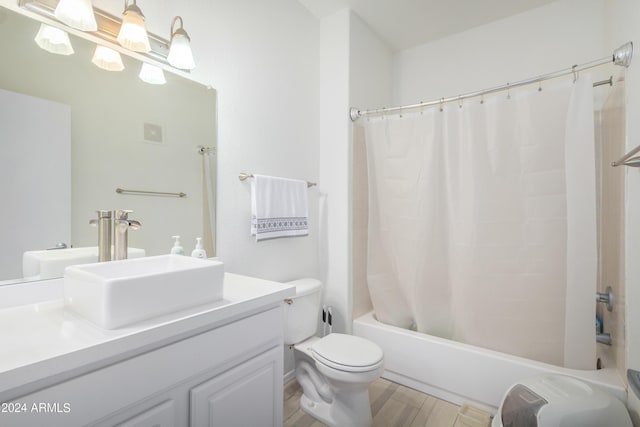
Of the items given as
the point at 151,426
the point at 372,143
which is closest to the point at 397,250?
the point at 372,143

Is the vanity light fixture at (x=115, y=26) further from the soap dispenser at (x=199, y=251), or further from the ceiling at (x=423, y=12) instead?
the ceiling at (x=423, y=12)

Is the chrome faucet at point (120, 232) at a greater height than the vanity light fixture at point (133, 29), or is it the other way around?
the vanity light fixture at point (133, 29)

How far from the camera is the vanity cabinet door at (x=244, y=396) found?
84 centimetres

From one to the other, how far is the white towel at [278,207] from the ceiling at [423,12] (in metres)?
1.30

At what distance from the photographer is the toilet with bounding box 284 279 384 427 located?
4.71ft

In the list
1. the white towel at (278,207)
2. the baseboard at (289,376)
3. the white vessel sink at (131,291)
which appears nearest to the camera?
the white vessel sink at (131,291)

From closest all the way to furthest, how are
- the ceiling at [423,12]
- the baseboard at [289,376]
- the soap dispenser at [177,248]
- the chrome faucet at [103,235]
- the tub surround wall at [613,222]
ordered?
the chrome faucet at [103,235], the soap dispenser at [177,248], the tub surround wall at [613,222], the baseboard at [289,376], the ceiling at [423,12]

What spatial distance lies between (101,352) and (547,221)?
1.93 meters

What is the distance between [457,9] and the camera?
210 cm

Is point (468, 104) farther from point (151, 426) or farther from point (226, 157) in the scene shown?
point (151, 426)

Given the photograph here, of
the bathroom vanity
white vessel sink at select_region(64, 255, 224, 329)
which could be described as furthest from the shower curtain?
white vessel sink at select_region(64, 255, 224, 329)

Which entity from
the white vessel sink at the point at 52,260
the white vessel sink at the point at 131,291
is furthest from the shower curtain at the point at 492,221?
the white vessel sink at the point at 52,260

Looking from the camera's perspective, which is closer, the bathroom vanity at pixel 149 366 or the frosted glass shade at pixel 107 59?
the bathroom vanity at pixel 149 366

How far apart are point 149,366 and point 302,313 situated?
43.3 inches
